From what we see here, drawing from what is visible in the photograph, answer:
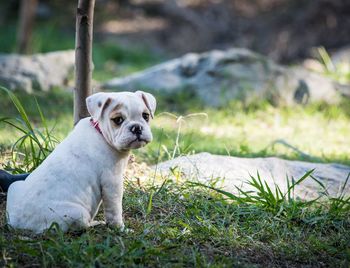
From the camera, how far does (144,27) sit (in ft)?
45.2

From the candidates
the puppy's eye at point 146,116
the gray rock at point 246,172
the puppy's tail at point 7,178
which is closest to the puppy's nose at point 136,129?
the puppy's eye at point 146,116

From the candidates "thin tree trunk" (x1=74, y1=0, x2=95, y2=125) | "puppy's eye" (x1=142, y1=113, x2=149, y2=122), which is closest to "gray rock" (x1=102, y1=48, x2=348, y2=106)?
"thin tree trunk" (x1=74, y1=0, x2=95, y2=125)

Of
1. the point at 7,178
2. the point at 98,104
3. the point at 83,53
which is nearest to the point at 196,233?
the point at 98,104

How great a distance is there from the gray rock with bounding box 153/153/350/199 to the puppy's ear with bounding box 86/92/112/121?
48.6 inches

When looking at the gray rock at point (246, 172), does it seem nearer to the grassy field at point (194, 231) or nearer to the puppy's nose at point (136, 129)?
the grassy field at point (194, 231)

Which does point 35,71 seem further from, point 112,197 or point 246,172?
point 112,197

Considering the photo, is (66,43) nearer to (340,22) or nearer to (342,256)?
(340,22)

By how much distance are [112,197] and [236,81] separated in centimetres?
517

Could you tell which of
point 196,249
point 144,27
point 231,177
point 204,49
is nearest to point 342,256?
point 196,249

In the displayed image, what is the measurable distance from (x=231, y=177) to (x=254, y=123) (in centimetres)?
311

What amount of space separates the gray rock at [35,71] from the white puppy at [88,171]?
4408 mm

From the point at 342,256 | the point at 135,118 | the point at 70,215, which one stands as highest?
the point at 135,118

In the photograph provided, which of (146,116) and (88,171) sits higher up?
(146,116)

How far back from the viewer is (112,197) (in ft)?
11.1
